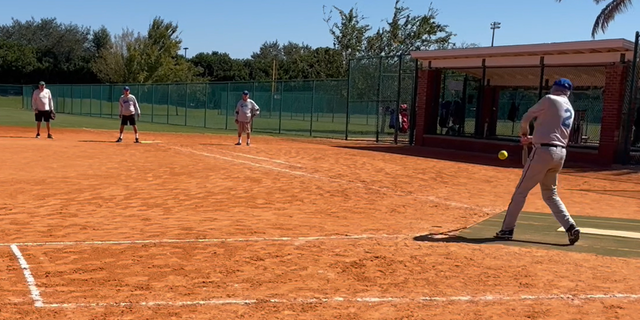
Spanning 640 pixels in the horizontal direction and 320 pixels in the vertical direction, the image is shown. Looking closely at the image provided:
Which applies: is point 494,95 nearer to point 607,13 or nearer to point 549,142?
point 607,13

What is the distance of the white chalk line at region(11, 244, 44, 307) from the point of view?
4.92 metres

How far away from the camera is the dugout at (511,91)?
62.9 feet

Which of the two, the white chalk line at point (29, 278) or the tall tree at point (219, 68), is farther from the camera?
the tall tree at point (219, 68)

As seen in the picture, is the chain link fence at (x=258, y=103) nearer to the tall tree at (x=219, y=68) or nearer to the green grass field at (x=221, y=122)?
the green grass field at (x=221, y=122)

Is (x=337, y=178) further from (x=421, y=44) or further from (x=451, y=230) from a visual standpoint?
(x=421, y=44)

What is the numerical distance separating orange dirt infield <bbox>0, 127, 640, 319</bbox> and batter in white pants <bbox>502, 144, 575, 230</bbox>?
1.87 feet

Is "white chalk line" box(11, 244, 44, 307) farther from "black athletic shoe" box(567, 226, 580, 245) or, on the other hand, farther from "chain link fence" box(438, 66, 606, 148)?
"chain link fence" box(438, 66, 606, 148)

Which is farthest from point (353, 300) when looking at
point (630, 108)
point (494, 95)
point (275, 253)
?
point (494, 95)

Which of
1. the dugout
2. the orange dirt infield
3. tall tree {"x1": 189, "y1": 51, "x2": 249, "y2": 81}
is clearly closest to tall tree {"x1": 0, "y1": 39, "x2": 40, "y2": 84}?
tall tree {"x1": 189, "y1": 51, "x2": 249, "y2": 81}

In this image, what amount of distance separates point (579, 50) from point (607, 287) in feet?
51.9

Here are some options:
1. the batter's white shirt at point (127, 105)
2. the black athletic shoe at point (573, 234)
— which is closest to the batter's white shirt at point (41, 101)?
the batter's white shirt at point (127, 105)

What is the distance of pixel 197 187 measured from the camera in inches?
→ 465

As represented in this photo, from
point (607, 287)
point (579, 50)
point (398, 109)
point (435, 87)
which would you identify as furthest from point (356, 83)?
point (607, 287)

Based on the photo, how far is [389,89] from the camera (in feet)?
94.6
